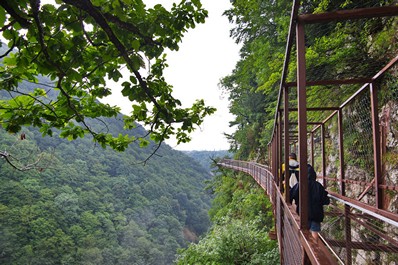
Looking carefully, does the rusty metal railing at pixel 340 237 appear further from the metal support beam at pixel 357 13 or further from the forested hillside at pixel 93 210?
the forested hillside at pixel 93 210

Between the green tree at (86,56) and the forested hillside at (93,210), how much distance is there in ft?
82.5

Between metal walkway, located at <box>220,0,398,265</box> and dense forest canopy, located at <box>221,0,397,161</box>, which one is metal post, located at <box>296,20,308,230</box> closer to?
metal walkway, located at <box>220,0,398,265</box>

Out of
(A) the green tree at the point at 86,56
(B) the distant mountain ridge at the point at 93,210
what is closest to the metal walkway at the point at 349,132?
(A) the green tree at the point at 86,56

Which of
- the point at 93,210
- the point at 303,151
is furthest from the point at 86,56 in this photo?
the point at 93,210

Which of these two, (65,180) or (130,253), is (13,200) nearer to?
(65,180)

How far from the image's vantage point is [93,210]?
4516cm

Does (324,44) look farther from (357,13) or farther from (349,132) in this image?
(357,13)

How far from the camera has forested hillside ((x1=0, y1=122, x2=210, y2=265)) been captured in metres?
33.3

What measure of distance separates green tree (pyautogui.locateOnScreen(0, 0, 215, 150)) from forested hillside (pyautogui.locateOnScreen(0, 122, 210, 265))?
25.2m

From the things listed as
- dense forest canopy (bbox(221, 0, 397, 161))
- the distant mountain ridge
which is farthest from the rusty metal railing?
the distant mountain ridge

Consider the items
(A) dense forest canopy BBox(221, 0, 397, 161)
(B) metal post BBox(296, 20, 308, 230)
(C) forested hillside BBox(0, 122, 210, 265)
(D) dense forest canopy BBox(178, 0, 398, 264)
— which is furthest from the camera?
(C) forested hillside BBox(0, 122, 210, 265)

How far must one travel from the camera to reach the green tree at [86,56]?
4.27 ft

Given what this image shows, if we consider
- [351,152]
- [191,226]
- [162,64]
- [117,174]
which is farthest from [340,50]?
[191,226]

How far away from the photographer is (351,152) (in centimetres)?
493
